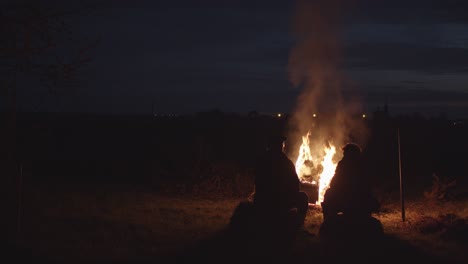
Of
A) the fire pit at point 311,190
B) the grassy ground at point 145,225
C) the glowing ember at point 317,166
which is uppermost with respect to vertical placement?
the glowing ember at point 317,166

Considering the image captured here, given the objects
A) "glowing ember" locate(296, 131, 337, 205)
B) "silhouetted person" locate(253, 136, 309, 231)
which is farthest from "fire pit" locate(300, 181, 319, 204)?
"silhouetted person" locate(253, 136, 309, 231)

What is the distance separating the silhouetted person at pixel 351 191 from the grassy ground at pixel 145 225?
705mm

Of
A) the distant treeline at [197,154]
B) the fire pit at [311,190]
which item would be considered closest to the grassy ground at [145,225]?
the fire pit at [311,190]

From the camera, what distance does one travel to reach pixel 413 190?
55.8ft

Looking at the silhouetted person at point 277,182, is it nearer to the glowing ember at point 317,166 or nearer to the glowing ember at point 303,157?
the glowing ember at point 317,166

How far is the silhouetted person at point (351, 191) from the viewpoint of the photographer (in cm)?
963

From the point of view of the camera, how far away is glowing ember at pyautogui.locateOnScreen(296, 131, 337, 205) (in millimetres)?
13828

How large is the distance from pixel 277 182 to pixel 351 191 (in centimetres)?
122

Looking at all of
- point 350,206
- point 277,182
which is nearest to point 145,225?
point 277,182

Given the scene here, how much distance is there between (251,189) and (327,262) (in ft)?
23.1

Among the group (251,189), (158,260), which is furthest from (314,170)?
(158,260)

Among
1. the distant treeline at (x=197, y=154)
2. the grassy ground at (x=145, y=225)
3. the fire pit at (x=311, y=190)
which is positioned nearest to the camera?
the grassy ground at (x=145, y=225)

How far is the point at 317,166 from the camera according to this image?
561 inches

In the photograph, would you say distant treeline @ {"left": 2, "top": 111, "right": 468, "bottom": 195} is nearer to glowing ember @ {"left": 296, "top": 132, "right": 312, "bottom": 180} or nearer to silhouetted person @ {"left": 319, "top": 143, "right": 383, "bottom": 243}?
silhouetted person @ {"left": 319, "top": 143, "right": 383, "bottom": 243}
